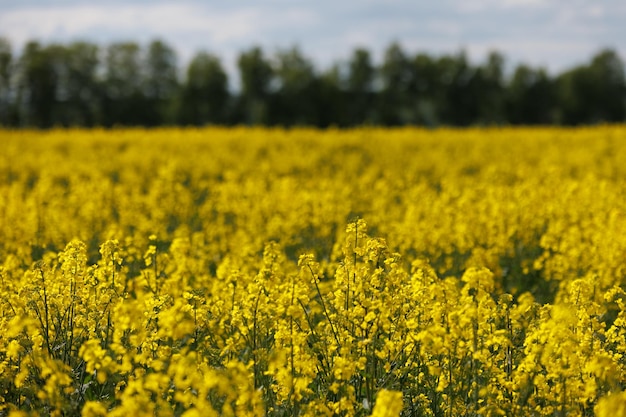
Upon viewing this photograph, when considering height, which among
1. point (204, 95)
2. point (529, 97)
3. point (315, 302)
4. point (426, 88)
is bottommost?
point (315, 302)

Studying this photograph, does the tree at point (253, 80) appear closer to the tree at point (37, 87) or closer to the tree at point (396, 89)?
the tree at point (396, 89)

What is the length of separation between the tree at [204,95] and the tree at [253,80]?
1.30 m

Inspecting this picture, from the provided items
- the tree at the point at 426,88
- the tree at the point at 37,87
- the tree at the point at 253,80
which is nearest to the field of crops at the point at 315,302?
the tree at the point at 37,87

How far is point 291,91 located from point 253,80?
10.3ft

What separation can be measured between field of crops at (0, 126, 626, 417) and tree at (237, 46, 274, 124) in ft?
135

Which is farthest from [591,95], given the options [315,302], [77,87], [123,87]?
[315,302]

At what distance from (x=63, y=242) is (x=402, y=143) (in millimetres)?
13714

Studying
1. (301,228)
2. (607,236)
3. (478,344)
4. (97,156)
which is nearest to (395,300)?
(478,344)

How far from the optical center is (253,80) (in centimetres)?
5766

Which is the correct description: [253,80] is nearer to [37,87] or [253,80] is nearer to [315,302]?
[37,87]

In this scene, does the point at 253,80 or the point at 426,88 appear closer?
the point at 253,80

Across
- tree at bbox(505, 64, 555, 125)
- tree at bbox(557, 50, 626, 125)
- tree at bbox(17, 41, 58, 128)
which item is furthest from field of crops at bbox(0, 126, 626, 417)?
tree at bbox(557, 50, 626, 125)

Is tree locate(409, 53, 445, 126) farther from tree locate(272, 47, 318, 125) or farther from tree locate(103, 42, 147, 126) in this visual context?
tree locate(103, 42, 147, 126)

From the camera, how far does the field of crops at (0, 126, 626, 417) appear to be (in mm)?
4035
